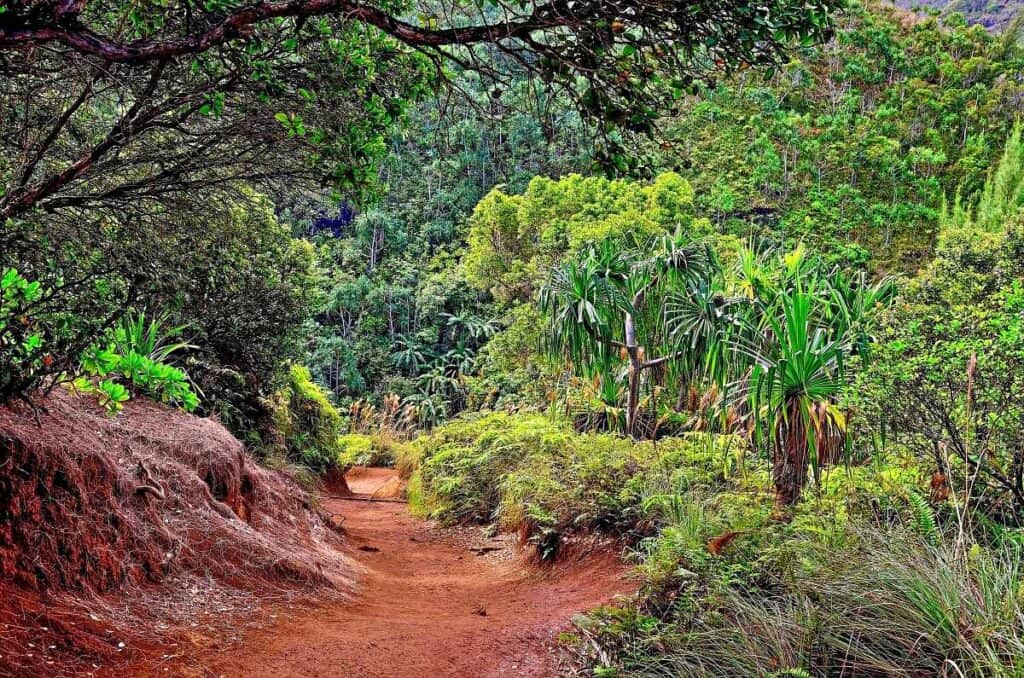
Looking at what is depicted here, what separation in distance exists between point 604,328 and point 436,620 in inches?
301

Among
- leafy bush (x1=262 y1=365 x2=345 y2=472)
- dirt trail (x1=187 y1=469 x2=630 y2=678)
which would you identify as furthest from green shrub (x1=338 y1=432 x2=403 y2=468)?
dirt trail (x1=187 y1=469 x2=630 y2=678)

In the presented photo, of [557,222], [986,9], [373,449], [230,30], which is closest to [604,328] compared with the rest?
[557,222]

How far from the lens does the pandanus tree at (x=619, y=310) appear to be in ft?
42.4

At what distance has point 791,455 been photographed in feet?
25.0

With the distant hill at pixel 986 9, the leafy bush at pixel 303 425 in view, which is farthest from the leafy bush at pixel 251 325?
the distant hill at pixel 986 9

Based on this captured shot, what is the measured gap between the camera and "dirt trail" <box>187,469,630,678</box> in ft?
16.3

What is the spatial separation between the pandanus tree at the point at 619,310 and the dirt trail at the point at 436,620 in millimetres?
3907

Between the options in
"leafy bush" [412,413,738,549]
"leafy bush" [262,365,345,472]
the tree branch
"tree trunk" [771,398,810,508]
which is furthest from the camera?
"leafy bush" [262,365,345,472]

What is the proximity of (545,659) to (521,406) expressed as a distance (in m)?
14.2

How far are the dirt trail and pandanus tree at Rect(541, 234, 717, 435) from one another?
3.91 metres

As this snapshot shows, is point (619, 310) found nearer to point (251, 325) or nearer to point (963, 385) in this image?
point (251, 325)

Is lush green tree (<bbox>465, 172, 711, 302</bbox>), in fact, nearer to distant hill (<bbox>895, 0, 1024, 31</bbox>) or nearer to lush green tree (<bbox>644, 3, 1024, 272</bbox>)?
lush green tree (<bbox>644, 3, 1024, 272</bbox>)

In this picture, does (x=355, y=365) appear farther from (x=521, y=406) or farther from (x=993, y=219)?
(x=993, y=219)

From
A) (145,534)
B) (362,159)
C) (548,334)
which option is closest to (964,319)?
(362,159)
